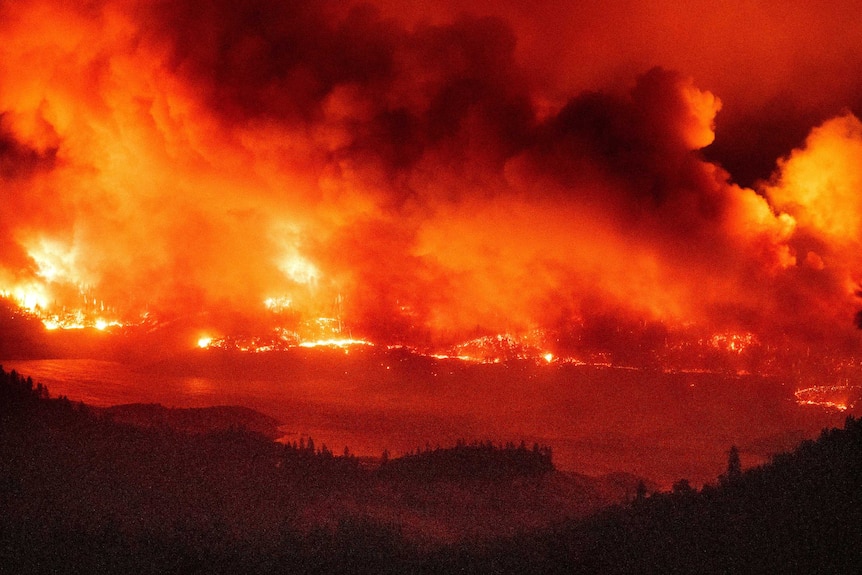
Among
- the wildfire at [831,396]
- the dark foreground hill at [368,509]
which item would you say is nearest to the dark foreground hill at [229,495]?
the dark foreground hill at [368,509]

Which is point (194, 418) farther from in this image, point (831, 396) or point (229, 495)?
point (831, 396)

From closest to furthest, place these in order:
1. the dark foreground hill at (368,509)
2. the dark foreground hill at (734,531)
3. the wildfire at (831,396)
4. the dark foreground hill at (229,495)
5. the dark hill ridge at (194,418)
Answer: the dark foreground hill at (734,531) → the dark foreground hill at (368,509) → the dark foreground hill at (229,495) → the dark hill ridge at (194,418) → the wildfire at (831,396)

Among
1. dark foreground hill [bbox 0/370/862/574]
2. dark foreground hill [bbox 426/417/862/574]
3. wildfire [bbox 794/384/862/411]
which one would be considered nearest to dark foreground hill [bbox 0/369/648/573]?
dark foreground hill [bbox 0/370/862/574]

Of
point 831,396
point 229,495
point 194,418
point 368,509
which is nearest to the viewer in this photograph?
point 368,509

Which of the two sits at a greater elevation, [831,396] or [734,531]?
[831,396]

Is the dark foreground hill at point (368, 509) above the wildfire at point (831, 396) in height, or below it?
below

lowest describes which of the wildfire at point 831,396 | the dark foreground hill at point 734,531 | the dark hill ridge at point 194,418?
the dark foreground hill at point 734,531

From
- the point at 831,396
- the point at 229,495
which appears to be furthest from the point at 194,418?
the point at 831,396

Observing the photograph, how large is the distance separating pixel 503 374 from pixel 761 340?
500 cm

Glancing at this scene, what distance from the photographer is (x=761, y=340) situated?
18.4 m

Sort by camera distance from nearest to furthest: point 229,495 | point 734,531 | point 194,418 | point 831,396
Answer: point 734,531, point 229,495, point 194,418, point 831,396

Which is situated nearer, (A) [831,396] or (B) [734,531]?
(B) [734,531]

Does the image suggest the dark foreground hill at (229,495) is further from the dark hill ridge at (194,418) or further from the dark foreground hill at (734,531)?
the dark foreground hill at (734,531)

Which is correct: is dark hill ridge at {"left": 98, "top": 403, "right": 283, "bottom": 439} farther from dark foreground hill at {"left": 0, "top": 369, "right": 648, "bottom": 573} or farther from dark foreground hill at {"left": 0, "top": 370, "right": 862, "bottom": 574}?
dark foreground hill at {"left": 0, "top": 370, "right": 862, "bottom": 574}
